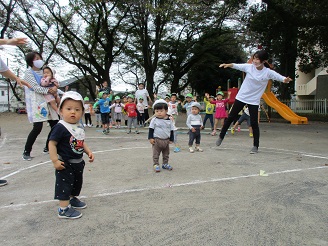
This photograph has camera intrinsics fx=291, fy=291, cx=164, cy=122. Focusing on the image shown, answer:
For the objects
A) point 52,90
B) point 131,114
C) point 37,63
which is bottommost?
point 131,114

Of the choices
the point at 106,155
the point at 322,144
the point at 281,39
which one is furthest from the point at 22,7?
the point at 322,144

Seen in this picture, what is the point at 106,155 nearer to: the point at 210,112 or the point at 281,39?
the point at 210,112

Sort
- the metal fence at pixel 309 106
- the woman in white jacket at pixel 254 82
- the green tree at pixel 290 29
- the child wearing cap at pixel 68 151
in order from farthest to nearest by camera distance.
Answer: the metal fence at pixel 309 106, the green tree at pixel 290 29, the woman in white jacket at pixel 254 82, the child wearing cap at pixel 68 151

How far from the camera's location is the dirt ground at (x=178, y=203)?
8.73 feet

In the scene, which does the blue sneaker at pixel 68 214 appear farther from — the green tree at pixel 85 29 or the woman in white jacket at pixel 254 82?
the green tree at pixel 85 29

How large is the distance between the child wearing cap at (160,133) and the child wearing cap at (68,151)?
2068 millimetres

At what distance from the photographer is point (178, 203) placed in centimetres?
347

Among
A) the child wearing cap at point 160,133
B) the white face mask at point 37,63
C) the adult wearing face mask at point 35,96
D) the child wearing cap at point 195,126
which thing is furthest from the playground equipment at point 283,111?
the white face mask at point 37,63

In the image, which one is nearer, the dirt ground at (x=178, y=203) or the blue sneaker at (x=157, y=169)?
the dirt ground at (x=178, y=203)

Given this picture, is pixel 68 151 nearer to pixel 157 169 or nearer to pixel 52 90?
pixel 157 169

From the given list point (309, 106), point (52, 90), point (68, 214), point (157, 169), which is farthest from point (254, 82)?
point (309, 106)

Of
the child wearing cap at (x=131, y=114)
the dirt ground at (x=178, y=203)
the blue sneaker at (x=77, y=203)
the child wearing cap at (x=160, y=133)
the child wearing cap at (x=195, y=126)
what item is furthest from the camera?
the child wearing cap at (x=131, y=114)

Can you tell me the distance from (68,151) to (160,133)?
2351 mm

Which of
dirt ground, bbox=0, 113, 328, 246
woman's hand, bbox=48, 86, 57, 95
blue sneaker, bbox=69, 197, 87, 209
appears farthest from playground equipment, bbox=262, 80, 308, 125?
blue sneaker, bbox=69, 197, 87, 209
